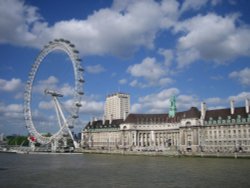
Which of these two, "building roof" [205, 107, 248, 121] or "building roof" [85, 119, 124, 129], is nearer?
"building roof" [205, 107, 248, 121]

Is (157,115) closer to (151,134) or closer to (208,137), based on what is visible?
(151,134)

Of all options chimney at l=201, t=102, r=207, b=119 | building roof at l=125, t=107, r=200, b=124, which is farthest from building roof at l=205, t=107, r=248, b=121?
building roof at l=125, t=107, r=200, b=124

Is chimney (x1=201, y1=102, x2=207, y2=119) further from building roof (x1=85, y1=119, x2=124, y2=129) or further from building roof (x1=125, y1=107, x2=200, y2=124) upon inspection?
building roof (x1=85, y1=119, x2=124, y2=129)

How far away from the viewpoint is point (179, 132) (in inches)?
4289

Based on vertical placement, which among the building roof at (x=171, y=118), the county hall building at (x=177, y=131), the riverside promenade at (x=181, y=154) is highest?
the building roof at (x=171, y=118)

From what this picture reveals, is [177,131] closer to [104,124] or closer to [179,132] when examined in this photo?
[179,132]

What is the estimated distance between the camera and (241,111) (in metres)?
90.8

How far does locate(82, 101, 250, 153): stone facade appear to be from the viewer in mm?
90062

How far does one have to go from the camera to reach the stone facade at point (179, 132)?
90062 mm

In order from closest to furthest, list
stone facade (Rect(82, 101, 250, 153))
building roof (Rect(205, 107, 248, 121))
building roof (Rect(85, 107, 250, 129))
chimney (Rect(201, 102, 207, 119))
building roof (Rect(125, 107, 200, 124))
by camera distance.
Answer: stone facade (Rect(82, 101, 250, 153))
building roof (Rect(205, 107, 248, 121))
building roof (Rect(85, 107, 250, 129))
chimney (Rect(201, 102, 207, 119))
building roof (Rect(125, 107, 200, 124))

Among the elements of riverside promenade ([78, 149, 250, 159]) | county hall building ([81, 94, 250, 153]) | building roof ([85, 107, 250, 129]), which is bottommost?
riverside promenade ([78, 149, 250, 159])

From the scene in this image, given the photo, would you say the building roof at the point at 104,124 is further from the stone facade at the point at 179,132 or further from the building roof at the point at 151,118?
the building roof at the point at 151,118

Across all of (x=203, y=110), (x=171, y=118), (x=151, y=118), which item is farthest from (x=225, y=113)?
(x=151, y=118)

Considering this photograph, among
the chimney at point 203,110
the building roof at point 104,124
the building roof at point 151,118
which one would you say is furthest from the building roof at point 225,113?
the building roof at point 104,124
